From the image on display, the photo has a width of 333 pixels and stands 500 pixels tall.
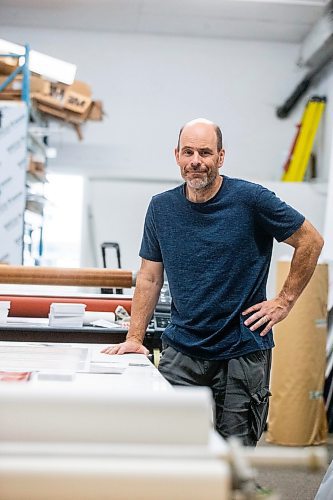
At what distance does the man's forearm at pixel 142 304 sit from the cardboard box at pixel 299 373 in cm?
238

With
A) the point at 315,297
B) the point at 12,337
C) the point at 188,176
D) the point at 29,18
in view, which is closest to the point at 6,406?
the point at 188,176

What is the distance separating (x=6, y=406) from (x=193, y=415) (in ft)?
0.86

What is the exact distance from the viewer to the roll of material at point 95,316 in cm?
310

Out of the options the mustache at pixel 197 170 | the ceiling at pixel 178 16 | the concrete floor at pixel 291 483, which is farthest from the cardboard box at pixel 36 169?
the mustache at pixel 197 170

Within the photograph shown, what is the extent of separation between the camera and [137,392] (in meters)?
1.10

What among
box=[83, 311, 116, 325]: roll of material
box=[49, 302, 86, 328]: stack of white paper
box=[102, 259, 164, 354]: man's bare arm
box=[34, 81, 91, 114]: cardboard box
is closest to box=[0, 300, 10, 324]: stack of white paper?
box=[49, 302, 86, 328]: stack of white paper

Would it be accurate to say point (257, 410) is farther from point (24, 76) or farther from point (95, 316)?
point (24, 76)

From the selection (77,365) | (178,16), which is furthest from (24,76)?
(77,365)

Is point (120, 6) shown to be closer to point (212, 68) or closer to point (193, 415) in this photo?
point (212, 68)

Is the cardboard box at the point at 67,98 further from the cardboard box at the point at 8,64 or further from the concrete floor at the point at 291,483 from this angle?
the concrete floor at the point at 291,483

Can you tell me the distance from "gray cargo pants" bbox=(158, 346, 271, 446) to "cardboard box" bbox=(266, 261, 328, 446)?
2.49 meters

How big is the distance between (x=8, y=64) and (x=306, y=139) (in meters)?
3.38

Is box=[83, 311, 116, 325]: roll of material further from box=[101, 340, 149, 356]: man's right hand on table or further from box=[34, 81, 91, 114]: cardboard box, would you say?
box=[34, 81, 91, 114]: cardboard box

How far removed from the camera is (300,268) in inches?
102
